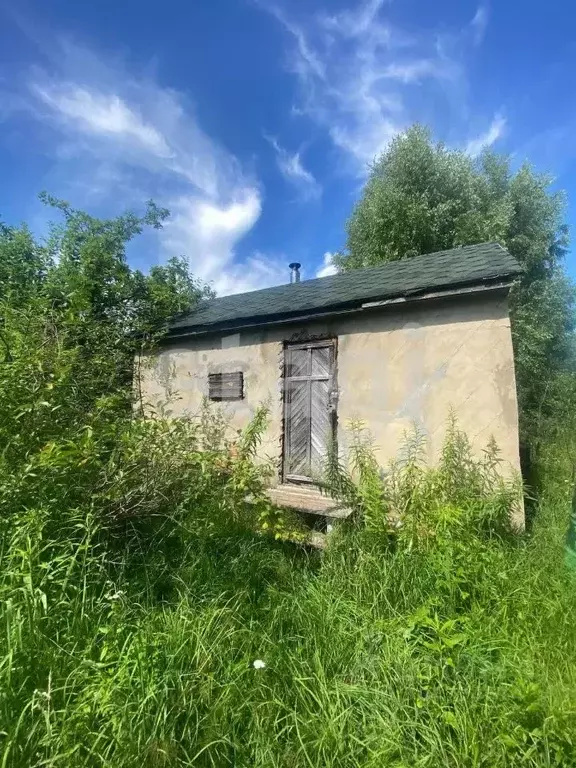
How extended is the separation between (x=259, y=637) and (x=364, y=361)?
399cm

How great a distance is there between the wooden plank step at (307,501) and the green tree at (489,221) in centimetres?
981

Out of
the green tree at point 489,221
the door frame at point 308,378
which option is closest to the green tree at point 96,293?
the door frame at point 308,378

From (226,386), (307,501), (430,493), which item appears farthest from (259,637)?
(226,386)

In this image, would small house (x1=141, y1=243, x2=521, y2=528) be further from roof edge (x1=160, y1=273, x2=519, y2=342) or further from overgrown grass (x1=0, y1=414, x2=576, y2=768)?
overgrown grass (x1=0, y1=414, x2=576, y2=768)

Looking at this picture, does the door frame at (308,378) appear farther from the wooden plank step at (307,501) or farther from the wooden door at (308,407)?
the wooden plank step at (307,501)

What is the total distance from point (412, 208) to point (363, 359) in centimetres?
1091

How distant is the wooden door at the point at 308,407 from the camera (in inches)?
254

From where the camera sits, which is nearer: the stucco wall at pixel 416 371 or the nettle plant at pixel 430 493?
the nettle plant at pixel 430 493

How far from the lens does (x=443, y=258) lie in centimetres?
700

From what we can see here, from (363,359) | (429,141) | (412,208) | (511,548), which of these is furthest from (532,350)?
(511,548)

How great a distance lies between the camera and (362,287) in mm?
6590

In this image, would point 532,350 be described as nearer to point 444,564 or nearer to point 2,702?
point 444,564

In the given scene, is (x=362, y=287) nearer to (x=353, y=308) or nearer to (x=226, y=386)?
(x=353, y=308)

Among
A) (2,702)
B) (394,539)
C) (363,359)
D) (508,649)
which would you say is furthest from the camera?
(363,359)
